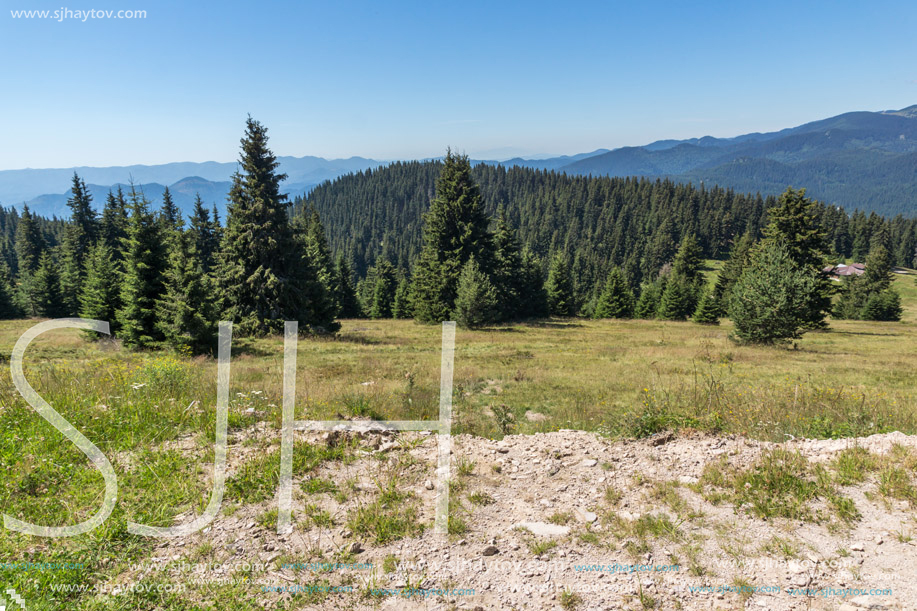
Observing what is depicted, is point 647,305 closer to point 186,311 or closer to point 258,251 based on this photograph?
point 258,251

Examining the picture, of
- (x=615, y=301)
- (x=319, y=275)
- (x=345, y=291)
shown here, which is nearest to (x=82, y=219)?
(x=345, y=291)

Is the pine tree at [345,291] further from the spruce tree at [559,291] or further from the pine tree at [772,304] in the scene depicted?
the pine tree at [772,304]

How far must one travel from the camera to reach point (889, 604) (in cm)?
345

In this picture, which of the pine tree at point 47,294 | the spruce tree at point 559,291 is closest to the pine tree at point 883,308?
the spruce tree at point 559,291

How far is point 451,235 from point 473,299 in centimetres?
903

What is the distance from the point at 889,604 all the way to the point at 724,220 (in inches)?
6261

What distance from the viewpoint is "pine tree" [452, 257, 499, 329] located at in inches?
1248

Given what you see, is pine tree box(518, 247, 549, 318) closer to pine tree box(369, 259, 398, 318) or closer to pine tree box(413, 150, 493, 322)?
pine tree box(413, 150, 493, 322)

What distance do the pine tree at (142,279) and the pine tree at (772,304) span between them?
3118 cm

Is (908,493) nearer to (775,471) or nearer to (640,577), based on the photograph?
(775,471)

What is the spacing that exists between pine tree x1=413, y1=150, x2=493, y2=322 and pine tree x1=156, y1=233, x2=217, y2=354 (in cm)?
1989

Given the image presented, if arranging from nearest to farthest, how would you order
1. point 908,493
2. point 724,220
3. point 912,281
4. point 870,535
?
point 870,535 → point 908,493 → point 912,281 → point 724,220

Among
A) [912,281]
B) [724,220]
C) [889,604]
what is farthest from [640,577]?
[724,220]

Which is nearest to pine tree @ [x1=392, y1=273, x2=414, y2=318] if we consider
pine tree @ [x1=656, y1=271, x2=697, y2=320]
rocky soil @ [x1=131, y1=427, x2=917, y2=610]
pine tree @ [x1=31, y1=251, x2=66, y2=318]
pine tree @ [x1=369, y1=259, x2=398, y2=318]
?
pine tree @ [x1=369, y1=259, x2=398, y2=318]
